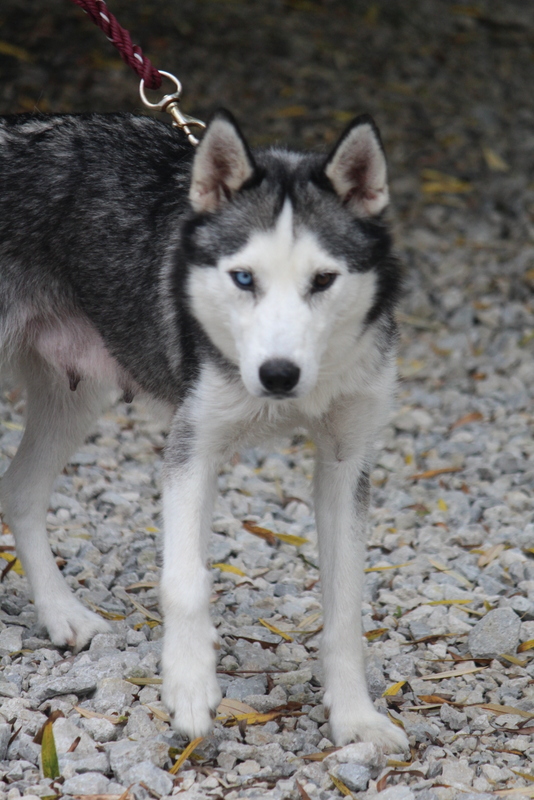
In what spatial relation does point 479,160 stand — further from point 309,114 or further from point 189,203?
point 189,203

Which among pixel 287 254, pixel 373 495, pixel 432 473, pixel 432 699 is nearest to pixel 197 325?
pixel 287 254

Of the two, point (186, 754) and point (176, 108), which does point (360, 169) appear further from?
point (186, 754)

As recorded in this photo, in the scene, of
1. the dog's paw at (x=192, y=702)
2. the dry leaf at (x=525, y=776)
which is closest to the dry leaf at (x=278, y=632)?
the dog's paw at (x=192, y=702)

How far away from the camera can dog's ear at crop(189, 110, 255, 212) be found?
3131 mm

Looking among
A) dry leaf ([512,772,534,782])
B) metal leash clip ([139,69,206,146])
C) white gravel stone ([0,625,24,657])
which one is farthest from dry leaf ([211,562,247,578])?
metal leash clip ([139,69,206,146])

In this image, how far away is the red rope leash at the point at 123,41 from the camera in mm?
4137

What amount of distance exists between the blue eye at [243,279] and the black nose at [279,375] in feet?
0.95

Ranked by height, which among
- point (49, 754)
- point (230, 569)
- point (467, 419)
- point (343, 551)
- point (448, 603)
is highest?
point (343, 551)

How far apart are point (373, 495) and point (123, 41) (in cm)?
280

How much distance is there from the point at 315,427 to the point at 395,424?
3101 mm

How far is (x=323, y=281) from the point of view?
10.1 feet

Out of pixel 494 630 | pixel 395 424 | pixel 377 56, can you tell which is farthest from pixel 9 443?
pixel 377 56

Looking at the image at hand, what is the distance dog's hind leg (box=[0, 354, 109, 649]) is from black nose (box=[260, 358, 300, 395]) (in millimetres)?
1487

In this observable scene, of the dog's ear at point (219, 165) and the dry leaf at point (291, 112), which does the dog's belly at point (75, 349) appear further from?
the dry leaf at point (291, 112)
